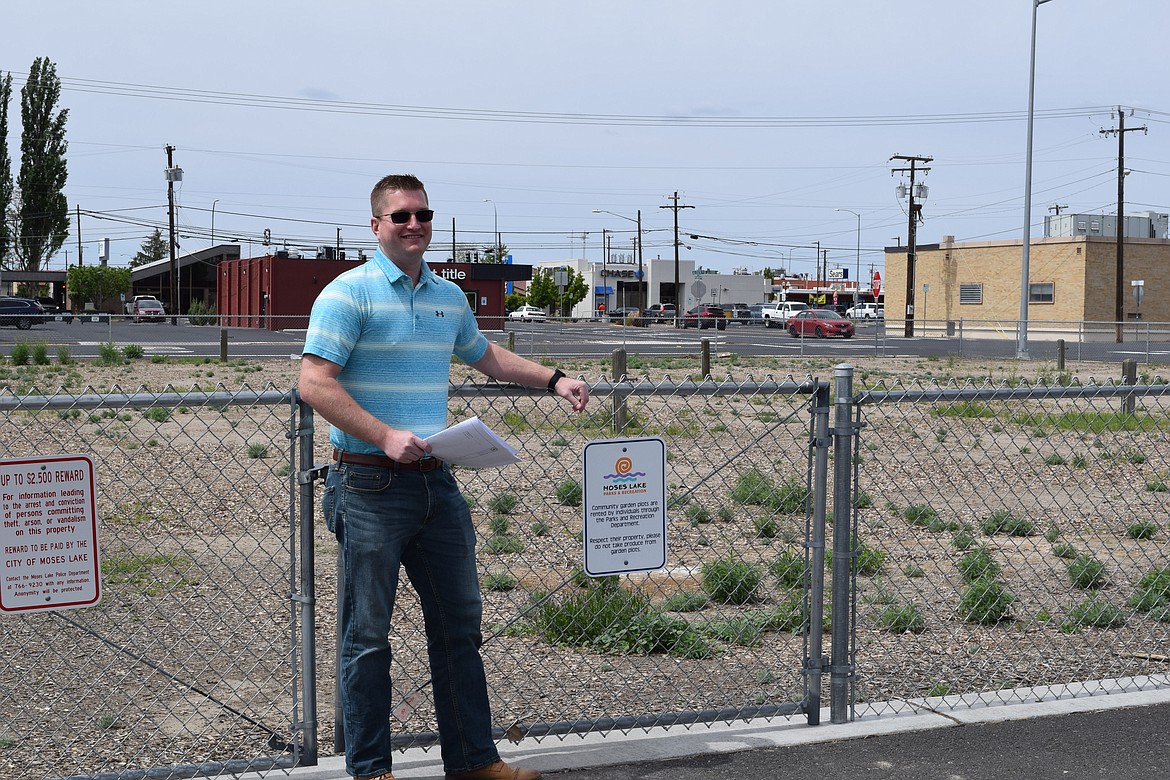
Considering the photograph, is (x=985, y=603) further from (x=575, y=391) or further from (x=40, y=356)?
(x=40, y=356)

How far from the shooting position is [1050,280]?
195 ft

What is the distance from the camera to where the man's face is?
13.3ft

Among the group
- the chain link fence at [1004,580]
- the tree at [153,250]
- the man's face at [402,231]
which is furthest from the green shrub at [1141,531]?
the tree at [153,250]

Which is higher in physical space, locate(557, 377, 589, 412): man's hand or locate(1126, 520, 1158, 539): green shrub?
locate(557, 377, 589, 412): man's hand

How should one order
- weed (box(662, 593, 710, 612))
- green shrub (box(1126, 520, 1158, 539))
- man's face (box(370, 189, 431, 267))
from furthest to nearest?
green shrub (box(1126, 520, 1158, 539)), weed (box(662, 593, 710, 612)), man's face (box(370, 189, 431, 267))

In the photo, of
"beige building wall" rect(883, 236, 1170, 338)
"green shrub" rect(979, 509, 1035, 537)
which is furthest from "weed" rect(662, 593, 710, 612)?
"beige building wall" rect(883, 236, 1170, 338)

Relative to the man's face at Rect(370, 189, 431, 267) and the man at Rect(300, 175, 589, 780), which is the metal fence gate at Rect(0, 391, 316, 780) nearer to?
the man at Rect(300, 175, 589, 780)

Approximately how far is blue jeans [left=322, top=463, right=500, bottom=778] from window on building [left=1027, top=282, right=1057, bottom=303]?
60089 mm

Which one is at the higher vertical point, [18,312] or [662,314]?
[662,314]

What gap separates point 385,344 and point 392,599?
0.87 metres

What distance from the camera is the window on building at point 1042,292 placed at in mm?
59594

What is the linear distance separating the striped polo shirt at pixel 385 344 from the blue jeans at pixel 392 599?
183mm

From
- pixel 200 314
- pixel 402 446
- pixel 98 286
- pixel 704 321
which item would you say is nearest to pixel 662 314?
pixel 704 321

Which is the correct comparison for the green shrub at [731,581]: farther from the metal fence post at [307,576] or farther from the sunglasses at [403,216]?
the sunglasses at [403,216]
